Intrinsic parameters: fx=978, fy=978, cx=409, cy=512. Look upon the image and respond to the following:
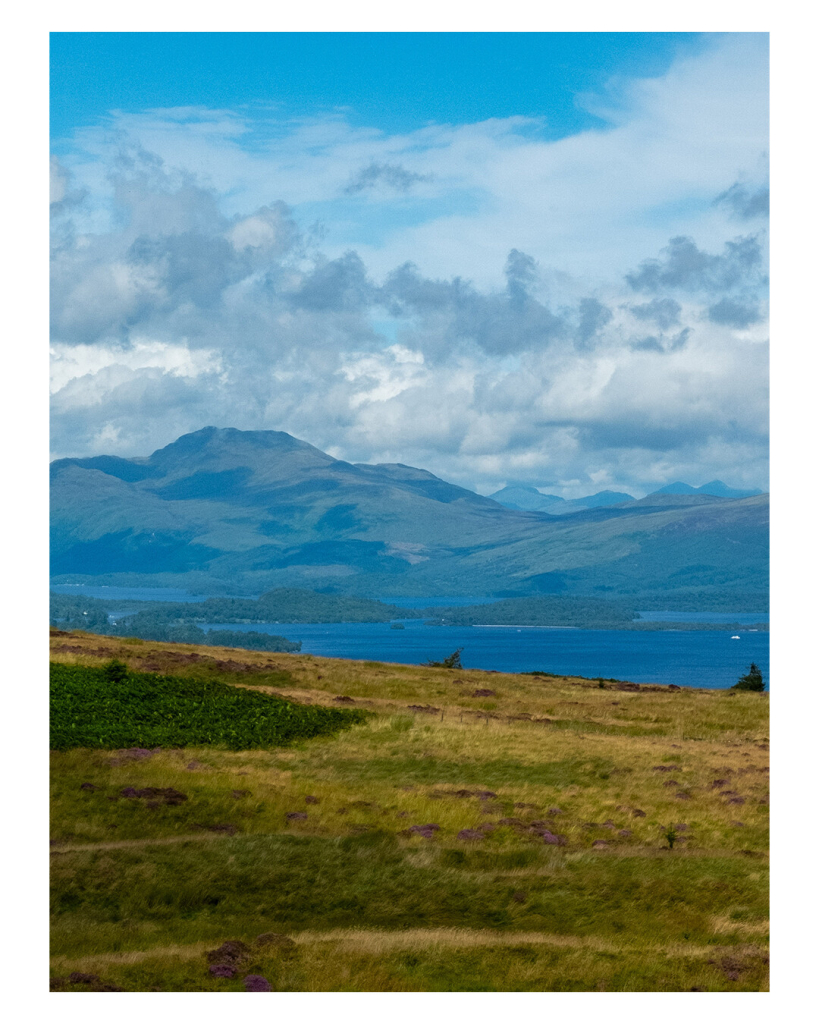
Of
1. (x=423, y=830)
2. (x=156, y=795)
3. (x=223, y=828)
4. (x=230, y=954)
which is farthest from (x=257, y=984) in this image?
(x=156, y=795)

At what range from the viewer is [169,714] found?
1337 inches

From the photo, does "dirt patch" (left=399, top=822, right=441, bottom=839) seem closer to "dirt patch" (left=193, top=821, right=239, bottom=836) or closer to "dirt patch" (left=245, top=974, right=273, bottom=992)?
"dirt patch" (left=193, top=821, right=239, bottom=836)

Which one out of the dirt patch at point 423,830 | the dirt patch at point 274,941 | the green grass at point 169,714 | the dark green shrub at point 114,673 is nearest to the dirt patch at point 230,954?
the dirt patch at point 274,941

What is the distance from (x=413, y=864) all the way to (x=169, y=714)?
15.8 metres

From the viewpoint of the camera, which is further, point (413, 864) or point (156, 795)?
point (156, 795)

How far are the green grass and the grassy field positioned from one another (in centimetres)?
80

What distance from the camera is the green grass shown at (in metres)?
29.8

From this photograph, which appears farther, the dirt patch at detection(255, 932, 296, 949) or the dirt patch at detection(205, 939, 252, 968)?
the dirt patch at detection(255, 932, 296, 949)

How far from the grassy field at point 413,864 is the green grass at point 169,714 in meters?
0.80

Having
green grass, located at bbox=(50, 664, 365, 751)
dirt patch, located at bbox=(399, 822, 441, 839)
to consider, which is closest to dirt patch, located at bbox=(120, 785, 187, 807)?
green grass, located at bbox=(50, 664, 365, 751)

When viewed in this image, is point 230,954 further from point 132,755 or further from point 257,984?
point 132,755
